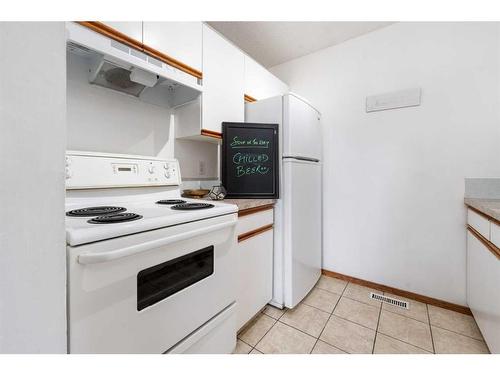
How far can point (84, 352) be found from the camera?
24.3 inches

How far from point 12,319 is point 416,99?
2.51m

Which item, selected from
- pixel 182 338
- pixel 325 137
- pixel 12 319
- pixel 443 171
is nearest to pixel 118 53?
pixel 12 319

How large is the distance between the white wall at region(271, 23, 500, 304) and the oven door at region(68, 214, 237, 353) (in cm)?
155

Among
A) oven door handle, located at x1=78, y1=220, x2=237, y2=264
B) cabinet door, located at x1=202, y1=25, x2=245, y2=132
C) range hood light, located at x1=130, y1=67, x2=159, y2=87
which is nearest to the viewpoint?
oven door handle, located at x1=78, y1=220, x2=237, y2=264

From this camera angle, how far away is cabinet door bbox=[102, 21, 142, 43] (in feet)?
3.46

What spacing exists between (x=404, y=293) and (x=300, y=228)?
1.13 metres

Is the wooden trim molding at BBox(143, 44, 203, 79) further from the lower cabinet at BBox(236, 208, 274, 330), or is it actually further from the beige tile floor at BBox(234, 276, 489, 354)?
the beige tile floor at BBox(234, 276, 489, 354)

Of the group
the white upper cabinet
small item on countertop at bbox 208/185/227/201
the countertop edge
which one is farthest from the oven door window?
the white upper cabinet

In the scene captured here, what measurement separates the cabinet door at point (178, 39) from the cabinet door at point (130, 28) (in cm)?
3

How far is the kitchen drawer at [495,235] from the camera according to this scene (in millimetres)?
1022

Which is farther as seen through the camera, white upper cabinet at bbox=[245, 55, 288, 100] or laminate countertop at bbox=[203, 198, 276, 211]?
white upper cabinet at bbox=[245, 55, 288, 100]

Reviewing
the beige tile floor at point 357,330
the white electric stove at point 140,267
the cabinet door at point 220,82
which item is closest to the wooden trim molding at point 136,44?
the cabinet door at point 220,82

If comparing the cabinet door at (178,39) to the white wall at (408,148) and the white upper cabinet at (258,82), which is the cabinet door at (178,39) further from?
the white wall at (408,148)
